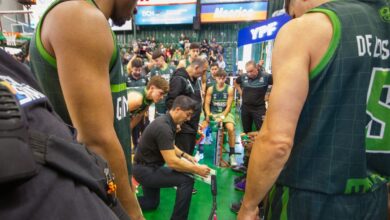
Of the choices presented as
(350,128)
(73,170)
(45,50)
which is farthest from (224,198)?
(73,170)

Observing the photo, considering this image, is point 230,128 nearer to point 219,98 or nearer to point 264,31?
point 219,98

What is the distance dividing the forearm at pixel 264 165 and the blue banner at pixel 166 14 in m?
14.3

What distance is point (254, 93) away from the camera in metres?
5.08

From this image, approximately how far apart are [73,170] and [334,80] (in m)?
0.96

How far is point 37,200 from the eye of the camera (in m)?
0.32

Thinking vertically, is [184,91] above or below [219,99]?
above

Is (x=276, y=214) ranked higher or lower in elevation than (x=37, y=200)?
lower

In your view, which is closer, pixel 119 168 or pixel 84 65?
pixel 84 65

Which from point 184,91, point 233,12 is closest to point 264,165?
point 184,91

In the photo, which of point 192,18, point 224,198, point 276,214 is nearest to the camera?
point 276,214

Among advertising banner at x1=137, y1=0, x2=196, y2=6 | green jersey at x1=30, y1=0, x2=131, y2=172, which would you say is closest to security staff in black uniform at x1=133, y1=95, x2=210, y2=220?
green jersey at x1=30, y1=0, x2=131, y2=172

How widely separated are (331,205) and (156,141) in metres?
2.04

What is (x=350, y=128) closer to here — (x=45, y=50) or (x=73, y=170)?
(x=73, y=170)

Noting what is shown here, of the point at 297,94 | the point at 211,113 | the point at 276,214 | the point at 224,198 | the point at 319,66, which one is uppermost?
the point at 319,66
